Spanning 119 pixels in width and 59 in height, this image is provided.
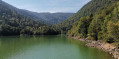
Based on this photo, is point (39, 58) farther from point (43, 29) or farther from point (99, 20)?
point (43, 29)

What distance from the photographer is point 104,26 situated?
49.1 metres

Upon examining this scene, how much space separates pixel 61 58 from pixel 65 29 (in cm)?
14852

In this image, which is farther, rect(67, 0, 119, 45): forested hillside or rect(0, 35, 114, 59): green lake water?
rect(67, 0, 119, 45): forested hillside

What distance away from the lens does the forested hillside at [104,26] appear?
37.4 metres

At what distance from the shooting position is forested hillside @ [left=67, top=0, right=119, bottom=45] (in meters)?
37.4

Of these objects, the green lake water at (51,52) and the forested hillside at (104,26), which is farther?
the forested hillside at (104,26)

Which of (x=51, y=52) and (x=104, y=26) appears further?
(x=104, y=26)

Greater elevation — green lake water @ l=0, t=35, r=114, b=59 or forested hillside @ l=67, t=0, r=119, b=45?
forested hillside @ l=67, t=0, r=119, b=45

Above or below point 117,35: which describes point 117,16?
above

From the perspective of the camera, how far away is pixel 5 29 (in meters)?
121

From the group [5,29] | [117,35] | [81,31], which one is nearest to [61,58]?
[117,35]

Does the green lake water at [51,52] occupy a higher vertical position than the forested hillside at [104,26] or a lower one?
lower

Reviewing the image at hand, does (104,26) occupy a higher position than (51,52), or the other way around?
(104,26)

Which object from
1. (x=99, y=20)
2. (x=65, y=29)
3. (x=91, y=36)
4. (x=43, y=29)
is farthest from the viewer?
(x=65, y=29)
